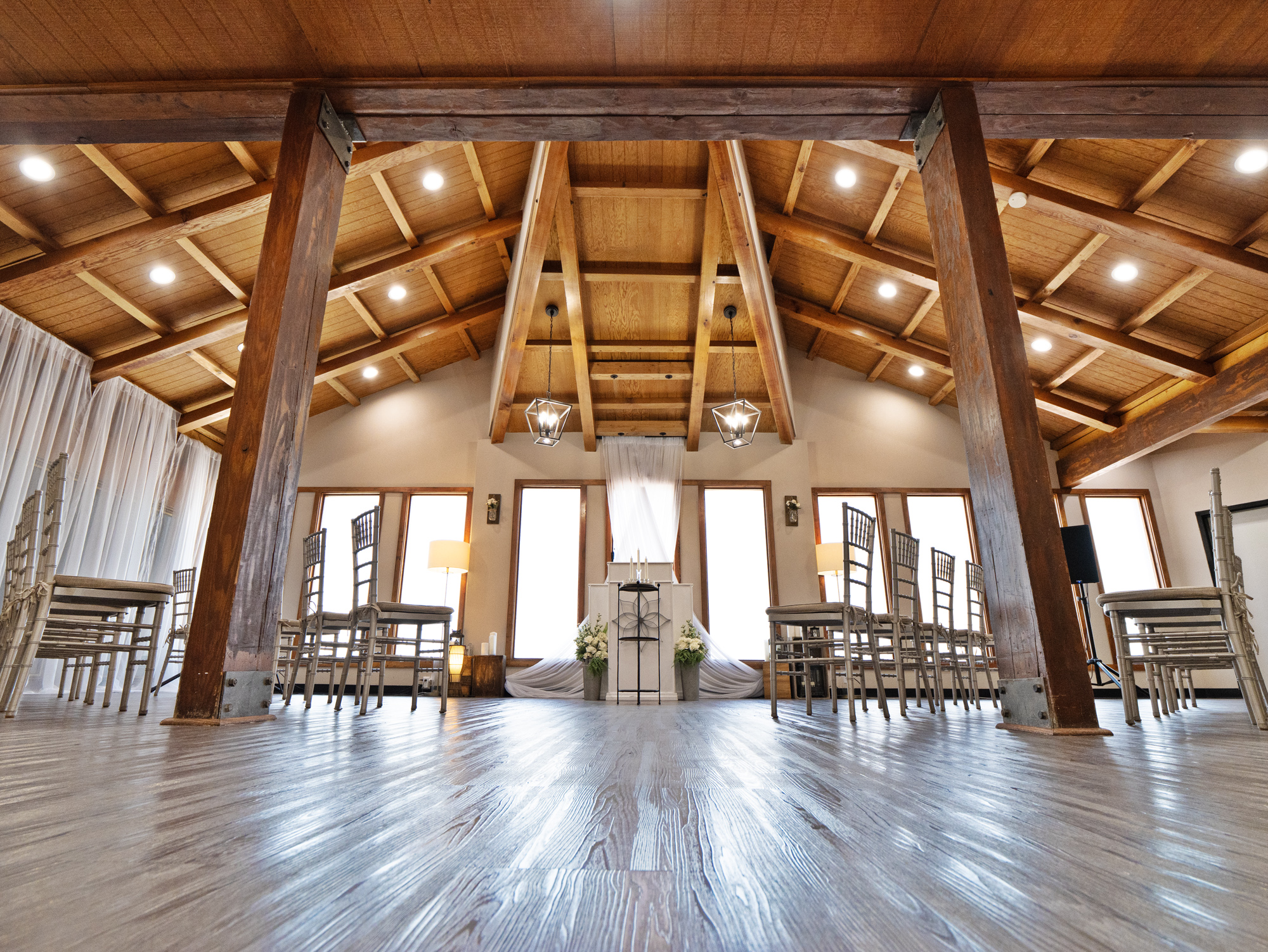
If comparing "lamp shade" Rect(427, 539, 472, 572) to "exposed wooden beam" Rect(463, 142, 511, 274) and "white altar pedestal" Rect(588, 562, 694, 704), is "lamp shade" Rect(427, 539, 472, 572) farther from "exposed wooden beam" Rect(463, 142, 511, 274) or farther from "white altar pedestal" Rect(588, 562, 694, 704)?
"exposed wooden beam" Rect(463, 142, 511, 274)

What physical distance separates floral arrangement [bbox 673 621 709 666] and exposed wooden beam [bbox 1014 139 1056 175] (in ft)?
15.9

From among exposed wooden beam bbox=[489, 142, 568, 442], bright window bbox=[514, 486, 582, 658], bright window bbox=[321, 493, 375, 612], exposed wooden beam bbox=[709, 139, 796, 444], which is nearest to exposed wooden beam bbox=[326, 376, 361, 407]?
bright window bbox=[321, 493, 375, 612]

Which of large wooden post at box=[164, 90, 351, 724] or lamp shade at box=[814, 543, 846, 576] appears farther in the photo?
lamp shade at box=[814, 543, 846, 576]

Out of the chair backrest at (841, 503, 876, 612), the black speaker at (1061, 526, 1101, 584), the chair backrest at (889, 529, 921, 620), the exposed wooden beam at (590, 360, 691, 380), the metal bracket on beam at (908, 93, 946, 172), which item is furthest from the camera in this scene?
the exposed wooden beam at (590, 360, 691, 380)

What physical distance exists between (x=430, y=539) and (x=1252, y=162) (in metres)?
8.35

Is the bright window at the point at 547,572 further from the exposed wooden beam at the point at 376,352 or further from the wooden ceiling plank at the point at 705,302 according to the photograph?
the exposed wooden beam at the point at 376,352

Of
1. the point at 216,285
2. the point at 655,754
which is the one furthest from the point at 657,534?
the point at 655,754

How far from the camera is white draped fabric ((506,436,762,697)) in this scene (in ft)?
24.3

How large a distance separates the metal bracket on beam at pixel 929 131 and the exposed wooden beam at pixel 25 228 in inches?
240

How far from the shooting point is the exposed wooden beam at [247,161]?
4980 millimetres

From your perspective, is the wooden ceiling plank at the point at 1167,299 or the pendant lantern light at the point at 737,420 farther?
the pendant lantern light at the point at 737,420

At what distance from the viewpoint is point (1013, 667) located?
2.27m

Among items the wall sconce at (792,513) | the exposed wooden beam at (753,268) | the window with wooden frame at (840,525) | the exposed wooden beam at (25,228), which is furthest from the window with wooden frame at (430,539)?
the window with wooden frame at (840,525)

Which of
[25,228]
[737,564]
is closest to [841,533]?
[737,564]
